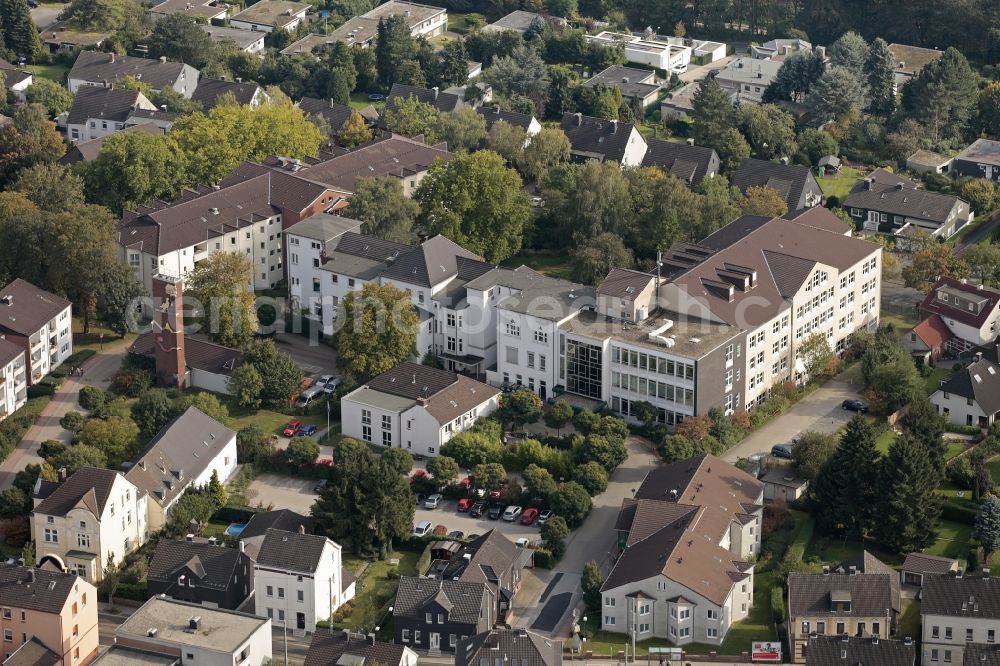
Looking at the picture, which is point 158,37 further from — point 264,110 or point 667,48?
point 667,48

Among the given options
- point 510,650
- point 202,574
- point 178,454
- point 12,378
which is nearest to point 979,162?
point 178,454

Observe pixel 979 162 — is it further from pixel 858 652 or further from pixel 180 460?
pixel 180 460

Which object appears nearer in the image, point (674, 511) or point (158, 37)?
point (674, 511)

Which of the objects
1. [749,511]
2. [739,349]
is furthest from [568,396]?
[749,511]

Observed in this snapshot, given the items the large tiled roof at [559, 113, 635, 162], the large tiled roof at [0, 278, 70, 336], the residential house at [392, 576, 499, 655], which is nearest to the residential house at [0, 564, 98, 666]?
the residential house at [392, 576, 499, 655]

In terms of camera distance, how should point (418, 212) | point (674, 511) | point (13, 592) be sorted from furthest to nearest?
point (418, 212), point (674, 511), point (13, 592)

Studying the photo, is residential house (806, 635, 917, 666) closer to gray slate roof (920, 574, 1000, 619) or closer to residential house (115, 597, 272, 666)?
gray slate roof (920, 574, 1000, 619)
